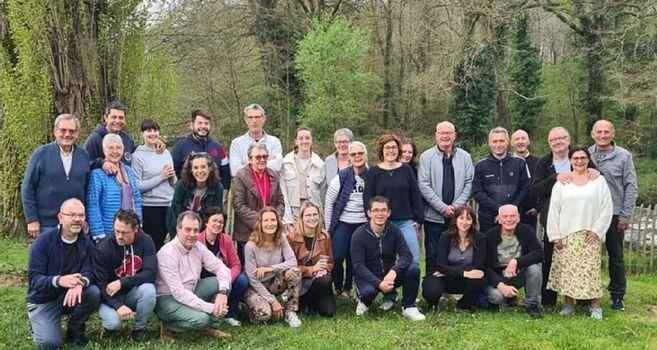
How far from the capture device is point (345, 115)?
27.5m

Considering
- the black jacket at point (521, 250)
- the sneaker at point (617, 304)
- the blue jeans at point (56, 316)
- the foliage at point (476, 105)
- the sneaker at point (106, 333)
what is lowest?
the sneaker at point (617, 304)

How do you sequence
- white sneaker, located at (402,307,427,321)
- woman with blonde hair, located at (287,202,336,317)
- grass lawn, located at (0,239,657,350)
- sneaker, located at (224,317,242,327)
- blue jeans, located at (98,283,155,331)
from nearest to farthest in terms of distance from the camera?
blue jeans, located at (98,283,155,331) → grass lawn, located at (0,239,657,350) → sneaker, located at (224,317,242,327) → white sneaker, located at (402,307,427,321) → woman with blonde hair, located at (287,202,336,317)

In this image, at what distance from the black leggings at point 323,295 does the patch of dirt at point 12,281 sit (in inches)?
146

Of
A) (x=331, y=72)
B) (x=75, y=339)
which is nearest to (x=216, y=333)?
(x=75, y=339)

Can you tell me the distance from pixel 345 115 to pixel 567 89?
10.9 meters

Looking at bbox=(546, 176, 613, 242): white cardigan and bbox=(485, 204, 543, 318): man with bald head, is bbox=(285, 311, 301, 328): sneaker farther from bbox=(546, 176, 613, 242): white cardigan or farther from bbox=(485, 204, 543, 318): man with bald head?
bbox=(546, 176, 613, 242): white cardigan

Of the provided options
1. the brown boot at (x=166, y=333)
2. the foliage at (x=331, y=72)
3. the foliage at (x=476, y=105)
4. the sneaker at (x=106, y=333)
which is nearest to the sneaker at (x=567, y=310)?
the brown boot at (x=166, y=333)

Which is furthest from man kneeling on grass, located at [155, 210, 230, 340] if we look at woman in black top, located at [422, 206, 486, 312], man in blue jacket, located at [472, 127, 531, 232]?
man in blue jacket, located at [472, 127, 531, 232]

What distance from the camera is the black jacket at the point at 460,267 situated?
5.99m

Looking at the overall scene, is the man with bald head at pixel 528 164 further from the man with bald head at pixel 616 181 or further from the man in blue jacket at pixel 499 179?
the man with bald head at pixel 616 181

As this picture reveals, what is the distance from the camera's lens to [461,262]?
19.9 ft

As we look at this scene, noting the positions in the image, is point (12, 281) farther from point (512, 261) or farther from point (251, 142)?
point (512, 261)

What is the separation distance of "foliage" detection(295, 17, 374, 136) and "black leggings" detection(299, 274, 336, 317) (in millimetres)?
20800

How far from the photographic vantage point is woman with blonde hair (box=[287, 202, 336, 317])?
5.85 meters
